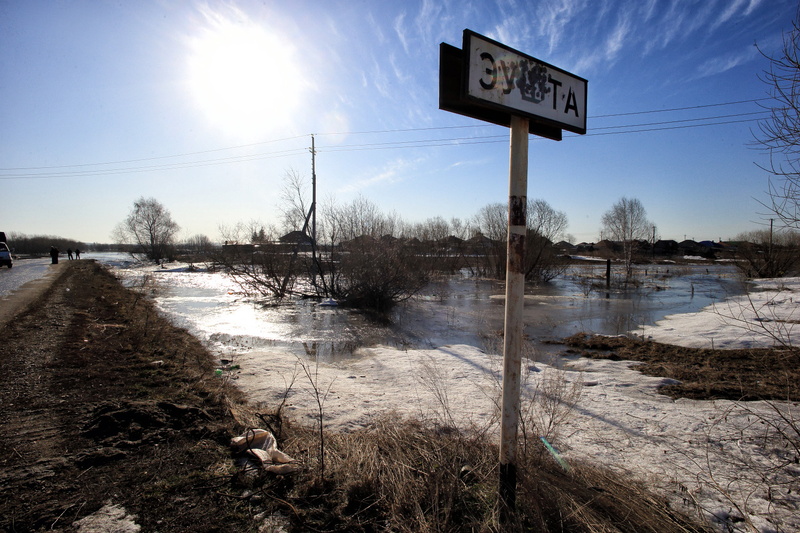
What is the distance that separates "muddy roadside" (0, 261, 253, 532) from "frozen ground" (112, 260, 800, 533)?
1.11 metres

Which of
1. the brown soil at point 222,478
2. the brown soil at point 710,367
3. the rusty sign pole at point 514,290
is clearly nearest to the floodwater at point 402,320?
the brown soil at point 710,367

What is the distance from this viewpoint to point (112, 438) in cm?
331

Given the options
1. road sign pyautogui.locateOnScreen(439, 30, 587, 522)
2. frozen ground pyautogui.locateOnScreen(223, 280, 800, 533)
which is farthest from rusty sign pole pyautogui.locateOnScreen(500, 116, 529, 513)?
frozen ground pyautogui.locateOnScreen(223, 280, 800, 533)

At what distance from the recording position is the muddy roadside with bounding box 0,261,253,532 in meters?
2.41

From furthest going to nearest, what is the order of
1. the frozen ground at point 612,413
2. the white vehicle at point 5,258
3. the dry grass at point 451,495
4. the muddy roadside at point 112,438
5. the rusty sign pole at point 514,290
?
the white vehicle at point 5,258 → the frozen ground at point 612,413 → the muddy roadside at point 112,438 → the dry grass at point 451,495 → the rusty sign pole at point 514,290

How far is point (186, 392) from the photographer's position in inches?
187

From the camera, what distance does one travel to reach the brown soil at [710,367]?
533 cm

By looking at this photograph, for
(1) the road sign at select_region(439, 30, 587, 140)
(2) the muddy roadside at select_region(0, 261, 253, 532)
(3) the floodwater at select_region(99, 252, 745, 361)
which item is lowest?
(3) the floodwater at select_region(99, 252, 745, 361)

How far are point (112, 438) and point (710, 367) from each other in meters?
8.83

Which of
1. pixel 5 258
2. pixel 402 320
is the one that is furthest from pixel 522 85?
pixel 5 258

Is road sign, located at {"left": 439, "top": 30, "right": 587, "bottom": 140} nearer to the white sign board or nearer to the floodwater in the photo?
the white sign board

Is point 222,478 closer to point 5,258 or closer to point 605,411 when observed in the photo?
point 605,411

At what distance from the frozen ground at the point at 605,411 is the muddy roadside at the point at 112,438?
1.11 meters

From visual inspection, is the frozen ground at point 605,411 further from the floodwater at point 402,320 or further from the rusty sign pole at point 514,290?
the rusty sign pole at point 514,290
